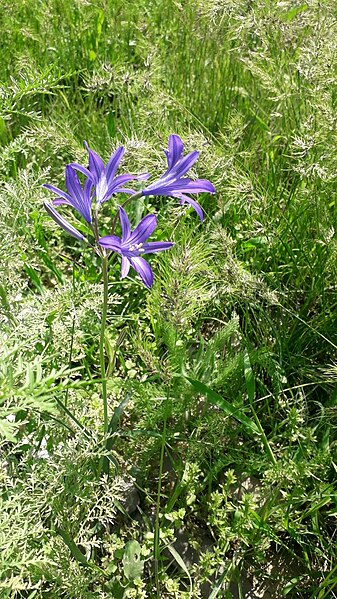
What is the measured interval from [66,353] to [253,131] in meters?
1.28

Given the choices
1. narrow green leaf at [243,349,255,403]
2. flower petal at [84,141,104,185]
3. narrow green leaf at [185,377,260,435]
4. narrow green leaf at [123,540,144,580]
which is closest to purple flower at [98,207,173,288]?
flower petal at [84,141,104,185]

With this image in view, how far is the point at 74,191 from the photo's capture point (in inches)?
49.6

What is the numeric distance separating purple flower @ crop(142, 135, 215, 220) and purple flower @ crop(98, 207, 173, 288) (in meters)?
0.08

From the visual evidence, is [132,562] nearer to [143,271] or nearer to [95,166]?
[143,271]

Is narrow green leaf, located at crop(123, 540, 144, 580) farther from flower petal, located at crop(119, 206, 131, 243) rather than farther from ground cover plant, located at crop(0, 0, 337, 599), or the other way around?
flower petal, located at crop(119, 206, 131, 243)

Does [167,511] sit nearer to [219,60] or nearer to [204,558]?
[204,558]

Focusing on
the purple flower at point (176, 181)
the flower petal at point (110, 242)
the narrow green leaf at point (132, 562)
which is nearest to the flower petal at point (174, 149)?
the purple flower at point (176, 181)

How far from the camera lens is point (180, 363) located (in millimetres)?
1571

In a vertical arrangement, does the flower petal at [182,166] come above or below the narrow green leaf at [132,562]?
above

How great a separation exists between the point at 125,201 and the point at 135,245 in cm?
9

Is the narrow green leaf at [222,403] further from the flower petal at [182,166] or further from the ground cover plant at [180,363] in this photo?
the flower petal at [182,166]

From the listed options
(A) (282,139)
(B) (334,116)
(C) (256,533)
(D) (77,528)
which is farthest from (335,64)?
(D) (77,528)

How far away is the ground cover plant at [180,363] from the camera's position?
142 centimetres

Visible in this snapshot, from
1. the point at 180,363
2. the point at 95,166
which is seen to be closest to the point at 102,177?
the point at 95,166
